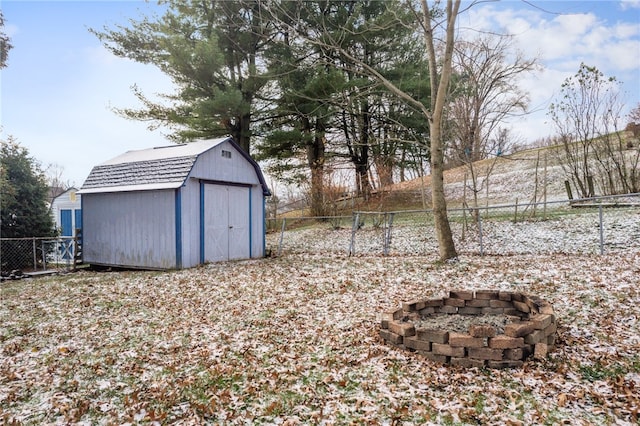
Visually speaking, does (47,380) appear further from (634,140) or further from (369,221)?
(634,140)

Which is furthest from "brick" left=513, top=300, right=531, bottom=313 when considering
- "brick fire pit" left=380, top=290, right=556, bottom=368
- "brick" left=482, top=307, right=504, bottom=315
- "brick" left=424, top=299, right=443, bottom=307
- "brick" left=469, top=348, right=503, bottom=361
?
"brick" left=469, top=348, right=503, bottom=361

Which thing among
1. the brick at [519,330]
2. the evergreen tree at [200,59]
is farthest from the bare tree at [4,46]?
the brick at [519,330]

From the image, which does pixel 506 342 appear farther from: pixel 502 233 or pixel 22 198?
pixel 22 198

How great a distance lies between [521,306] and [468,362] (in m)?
1.26

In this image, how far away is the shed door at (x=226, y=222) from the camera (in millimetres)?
10141

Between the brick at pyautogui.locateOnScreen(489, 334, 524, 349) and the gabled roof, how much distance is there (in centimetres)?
789

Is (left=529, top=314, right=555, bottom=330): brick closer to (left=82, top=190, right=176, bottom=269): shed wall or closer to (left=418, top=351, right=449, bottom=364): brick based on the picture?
(left=418, top=351, right=449, bottom=364): brick

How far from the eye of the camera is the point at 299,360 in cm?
362

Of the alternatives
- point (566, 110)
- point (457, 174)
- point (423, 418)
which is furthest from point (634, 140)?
point (423, 418)

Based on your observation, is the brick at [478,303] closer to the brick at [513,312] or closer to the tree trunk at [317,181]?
the brick at [513,312]

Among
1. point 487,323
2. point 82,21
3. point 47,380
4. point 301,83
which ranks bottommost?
point 47,380

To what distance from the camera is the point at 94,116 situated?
50.5 ft

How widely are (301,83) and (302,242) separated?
6788 millimetres

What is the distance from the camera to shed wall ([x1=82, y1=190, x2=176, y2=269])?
9508 millimetres
